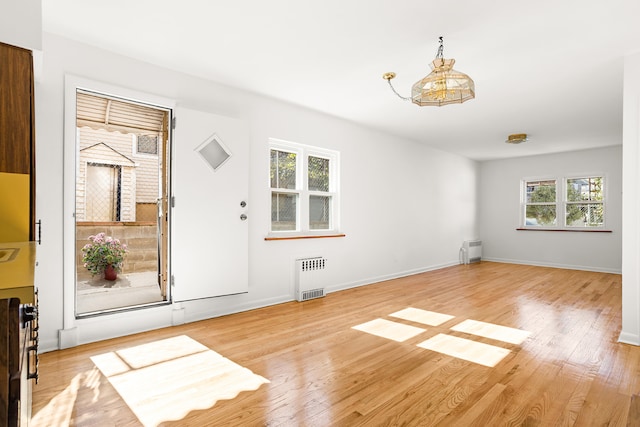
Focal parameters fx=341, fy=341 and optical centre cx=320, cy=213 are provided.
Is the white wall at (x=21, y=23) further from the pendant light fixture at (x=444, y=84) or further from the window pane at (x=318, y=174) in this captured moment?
the window pane at (x=318, y=174)

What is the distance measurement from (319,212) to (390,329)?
207cm

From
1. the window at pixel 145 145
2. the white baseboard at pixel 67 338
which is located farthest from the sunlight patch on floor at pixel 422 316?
the window at pixel 145 145

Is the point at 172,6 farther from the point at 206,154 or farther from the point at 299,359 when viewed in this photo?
the point at 299,359

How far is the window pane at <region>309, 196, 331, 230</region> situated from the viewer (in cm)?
472

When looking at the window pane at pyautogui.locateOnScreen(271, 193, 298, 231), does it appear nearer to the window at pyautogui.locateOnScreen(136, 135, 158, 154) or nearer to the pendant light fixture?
the pendant light fixture

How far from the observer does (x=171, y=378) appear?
2.20 meters

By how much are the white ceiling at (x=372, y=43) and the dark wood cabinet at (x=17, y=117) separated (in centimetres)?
78

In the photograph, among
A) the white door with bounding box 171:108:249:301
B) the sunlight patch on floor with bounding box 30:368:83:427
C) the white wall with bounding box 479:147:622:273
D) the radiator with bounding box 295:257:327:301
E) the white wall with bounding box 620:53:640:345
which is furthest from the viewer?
the white wall with bounding box 479:147:622:273

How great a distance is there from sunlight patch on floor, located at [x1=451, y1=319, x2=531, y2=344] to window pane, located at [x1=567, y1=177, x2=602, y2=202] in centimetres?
547

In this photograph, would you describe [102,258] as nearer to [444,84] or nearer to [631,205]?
[444,84]

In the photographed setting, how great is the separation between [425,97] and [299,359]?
2287 millimetres

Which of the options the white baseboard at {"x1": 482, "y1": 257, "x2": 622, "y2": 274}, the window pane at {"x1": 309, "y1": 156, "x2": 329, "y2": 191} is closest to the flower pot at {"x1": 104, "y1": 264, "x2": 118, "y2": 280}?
the window pane at {"x1": 309, "y1": 156, "x2": 329, "y2": 191}

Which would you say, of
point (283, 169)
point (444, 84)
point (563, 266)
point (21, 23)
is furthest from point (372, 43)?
point (563, 266)

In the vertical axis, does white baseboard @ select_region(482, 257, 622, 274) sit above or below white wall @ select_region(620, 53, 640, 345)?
below
